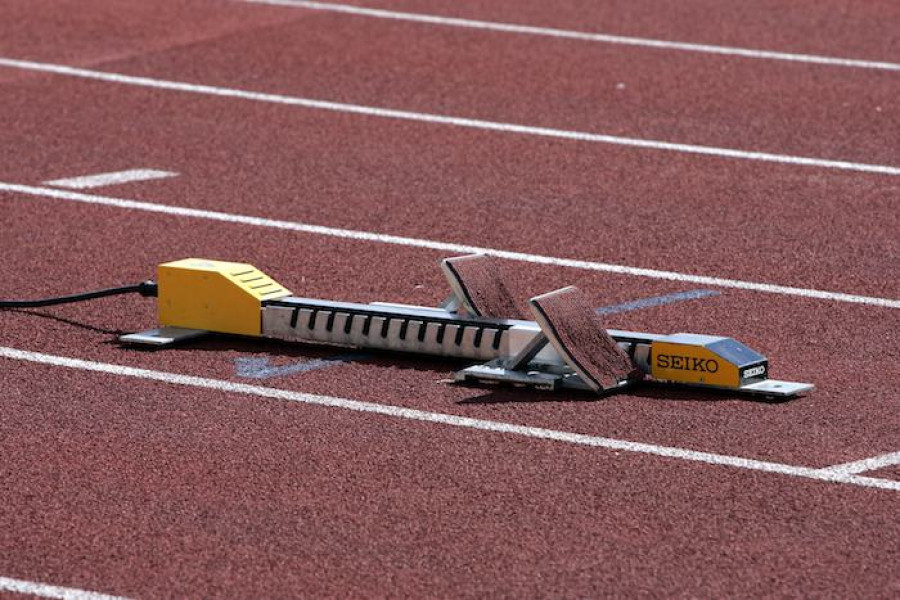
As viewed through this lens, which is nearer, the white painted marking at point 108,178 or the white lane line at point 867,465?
the white lane line at point 867,465

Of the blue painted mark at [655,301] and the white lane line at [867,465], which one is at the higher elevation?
the blue painted mark at [655,301]

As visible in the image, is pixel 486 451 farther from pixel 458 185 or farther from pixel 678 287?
pixel 458 185

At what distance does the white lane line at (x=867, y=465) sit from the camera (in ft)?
21.6

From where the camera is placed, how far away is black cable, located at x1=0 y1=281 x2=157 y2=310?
8.45 meters

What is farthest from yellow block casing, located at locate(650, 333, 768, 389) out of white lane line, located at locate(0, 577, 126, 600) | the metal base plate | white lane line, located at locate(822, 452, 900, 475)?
white lane line, located at locate(0, 577, 126, 600)

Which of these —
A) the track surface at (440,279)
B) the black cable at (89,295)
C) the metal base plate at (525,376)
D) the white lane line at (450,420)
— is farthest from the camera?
the black cable at (89,295)

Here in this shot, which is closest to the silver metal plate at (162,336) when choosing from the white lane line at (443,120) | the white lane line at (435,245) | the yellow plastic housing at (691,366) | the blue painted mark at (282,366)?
the blue painted mark at (282,366)

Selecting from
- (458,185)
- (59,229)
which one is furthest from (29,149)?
(458,185)

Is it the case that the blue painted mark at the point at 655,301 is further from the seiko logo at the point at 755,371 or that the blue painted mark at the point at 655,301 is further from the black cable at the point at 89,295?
the black cable at the point at 89,295

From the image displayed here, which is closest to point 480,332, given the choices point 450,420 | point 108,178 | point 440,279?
point 450,420

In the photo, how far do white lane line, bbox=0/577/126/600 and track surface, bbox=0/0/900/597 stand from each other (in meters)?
0.05

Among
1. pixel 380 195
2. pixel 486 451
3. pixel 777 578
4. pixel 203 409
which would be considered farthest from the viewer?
pixel 380 195

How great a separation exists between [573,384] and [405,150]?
4.77 m

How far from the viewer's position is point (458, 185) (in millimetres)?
11109
